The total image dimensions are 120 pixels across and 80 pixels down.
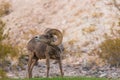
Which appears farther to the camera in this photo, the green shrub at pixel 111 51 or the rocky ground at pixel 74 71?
the green shrub at pixel 111 51

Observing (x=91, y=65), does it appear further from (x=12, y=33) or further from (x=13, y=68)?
(x=12, y=33)

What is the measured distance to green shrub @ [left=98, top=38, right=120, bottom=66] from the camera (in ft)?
81.5

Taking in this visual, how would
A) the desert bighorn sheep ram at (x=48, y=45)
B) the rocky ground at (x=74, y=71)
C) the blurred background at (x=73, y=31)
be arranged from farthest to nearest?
1. the blurred background at (x=73, y=31)
2. the rocky ground at (x=74, y=71)
3. the desert bighorn sheep ram at (x=48, y=45)

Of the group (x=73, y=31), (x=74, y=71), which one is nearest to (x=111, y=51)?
(x=74, y=71)

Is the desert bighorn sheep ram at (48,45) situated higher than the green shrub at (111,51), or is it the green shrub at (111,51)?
the green shrub at (111,51)

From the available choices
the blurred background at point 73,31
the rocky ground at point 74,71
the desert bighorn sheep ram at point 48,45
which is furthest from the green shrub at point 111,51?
the desert bighorn sheep ram at point 48,45

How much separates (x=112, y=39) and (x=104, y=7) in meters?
3.78

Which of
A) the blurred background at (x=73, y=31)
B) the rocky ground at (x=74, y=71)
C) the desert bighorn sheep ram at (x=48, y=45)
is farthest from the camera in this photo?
the blurred background at (x=73, y=31)

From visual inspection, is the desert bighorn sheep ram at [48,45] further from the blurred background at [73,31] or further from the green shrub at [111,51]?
the green shrub at [111,51]

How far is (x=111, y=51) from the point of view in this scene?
25.1 meters

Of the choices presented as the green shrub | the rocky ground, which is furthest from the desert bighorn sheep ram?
the green shrub

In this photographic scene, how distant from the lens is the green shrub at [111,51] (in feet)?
81.5

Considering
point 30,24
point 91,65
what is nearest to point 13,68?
point 91,65

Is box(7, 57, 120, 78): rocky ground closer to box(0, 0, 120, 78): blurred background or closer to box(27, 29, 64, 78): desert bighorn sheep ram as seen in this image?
box(0, 0, 120, 78): blurred background
